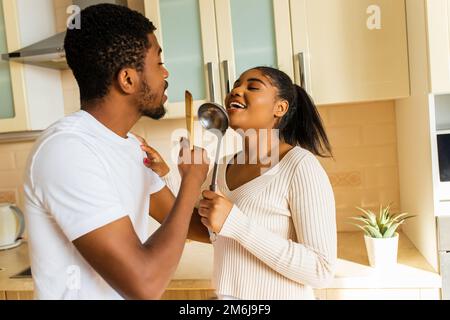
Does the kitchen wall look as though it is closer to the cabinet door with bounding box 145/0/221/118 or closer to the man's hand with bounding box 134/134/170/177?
the cabinet door with bounding box 145/0/221/118

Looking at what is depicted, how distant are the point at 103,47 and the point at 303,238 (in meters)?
0.56

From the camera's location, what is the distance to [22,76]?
1629 mm

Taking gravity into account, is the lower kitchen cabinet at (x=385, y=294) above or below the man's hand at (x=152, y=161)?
below

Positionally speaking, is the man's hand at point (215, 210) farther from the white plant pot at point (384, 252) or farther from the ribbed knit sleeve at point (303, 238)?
the white plant pot at point (384, 252)

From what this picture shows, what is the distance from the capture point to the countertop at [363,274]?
1224 mm

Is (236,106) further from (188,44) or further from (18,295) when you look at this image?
(18,295)

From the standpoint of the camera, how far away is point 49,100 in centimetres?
179

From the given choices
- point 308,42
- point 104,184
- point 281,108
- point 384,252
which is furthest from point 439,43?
point 104,184

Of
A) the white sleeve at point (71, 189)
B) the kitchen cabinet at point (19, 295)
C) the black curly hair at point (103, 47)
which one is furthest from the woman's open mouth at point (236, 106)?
the kitchen cabinet at point (19, 295)

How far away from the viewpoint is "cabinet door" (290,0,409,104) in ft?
4.50

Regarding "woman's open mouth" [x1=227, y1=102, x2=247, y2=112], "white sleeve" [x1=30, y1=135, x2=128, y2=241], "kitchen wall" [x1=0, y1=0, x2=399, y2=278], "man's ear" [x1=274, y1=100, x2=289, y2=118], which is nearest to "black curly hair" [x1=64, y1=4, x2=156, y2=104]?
"white sleeve" [x1=30, y1=135, x2=128, y2=241]

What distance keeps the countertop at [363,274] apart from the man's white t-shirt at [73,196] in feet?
1.96

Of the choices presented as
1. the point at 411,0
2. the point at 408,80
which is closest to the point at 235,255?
the point at 408,80
